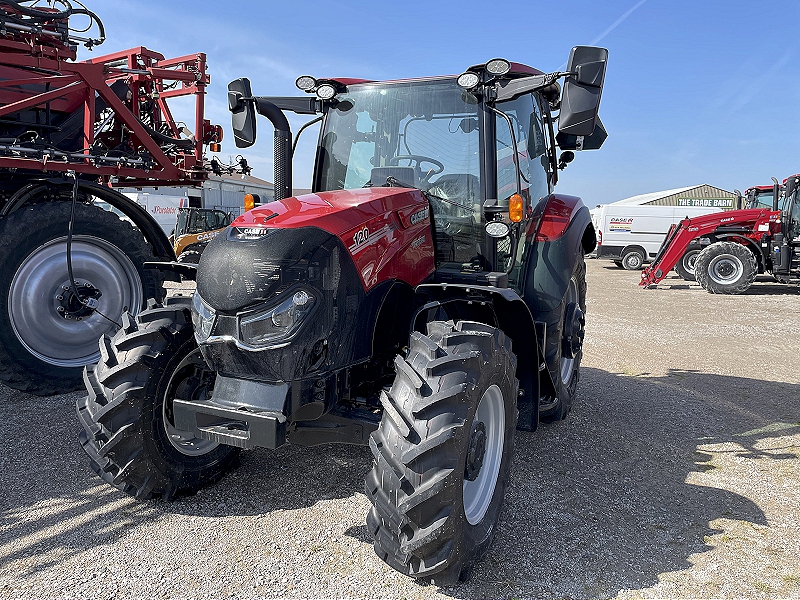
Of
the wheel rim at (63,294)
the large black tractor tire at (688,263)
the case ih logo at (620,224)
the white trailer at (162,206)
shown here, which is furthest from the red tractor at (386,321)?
the white trailer at (162,206)

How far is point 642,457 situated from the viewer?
3959mm

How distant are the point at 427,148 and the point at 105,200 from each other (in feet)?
10.8

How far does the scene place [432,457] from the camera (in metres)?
2.28

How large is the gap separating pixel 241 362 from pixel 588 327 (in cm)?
748

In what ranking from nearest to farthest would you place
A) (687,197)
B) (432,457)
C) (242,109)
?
(432,457) < (242,109) < (687,197)

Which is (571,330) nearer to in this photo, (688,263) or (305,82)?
(305,82)

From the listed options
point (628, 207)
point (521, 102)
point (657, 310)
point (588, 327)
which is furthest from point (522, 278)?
point (628, 207)

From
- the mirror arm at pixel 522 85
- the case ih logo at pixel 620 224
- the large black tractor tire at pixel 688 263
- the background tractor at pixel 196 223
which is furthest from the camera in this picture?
the case ih logo at pixel 620 224

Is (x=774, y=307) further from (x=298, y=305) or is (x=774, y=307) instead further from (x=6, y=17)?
(x=6, y=17)

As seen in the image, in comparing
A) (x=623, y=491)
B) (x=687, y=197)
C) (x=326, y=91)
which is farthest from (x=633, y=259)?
(x=687, y=197)

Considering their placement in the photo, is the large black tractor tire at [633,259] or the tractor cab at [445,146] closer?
the tractor cab at [445,146]

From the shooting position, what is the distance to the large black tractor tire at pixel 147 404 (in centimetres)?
282

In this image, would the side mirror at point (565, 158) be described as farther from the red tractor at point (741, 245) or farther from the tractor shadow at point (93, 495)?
the red tractor at point (741, 245)

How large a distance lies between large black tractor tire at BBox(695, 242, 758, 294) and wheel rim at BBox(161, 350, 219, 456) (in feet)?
44.7
